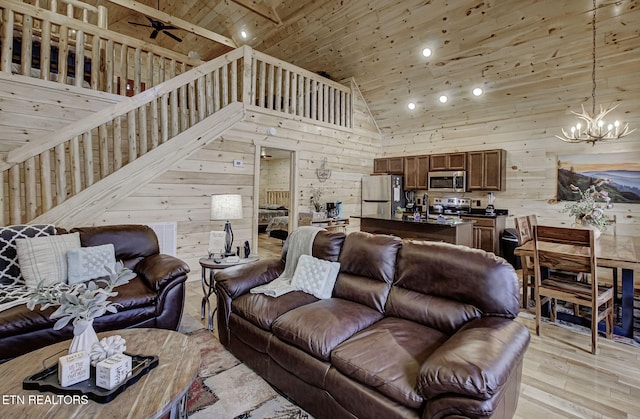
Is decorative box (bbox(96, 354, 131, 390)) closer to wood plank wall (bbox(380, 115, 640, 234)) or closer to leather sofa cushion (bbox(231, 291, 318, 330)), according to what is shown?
leather sofa cushion (bbox(231, 291, 318, 330))

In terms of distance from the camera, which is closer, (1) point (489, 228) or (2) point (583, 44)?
(2) point (583, 44)

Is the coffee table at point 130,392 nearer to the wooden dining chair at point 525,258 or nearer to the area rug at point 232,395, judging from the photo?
the area rug at point 232,395

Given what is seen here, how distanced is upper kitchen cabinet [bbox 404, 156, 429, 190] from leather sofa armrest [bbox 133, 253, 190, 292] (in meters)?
5.32

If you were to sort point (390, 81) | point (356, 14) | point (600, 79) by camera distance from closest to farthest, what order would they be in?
point (600, 79), point (356, 14), point (390, 81)

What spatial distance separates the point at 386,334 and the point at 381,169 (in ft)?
19.8

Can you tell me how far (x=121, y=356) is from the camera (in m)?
1.47

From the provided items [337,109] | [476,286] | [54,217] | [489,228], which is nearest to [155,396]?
[476,286]

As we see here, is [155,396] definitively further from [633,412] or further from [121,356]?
[633,412]

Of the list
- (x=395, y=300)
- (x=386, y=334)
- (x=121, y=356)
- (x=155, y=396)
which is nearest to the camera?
(x=155, y=396)

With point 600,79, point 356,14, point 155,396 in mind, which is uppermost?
point 356,14

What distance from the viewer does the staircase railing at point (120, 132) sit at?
11.0 ft

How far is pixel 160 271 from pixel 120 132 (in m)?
2.25

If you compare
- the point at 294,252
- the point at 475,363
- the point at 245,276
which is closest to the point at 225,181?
the point at 294,252

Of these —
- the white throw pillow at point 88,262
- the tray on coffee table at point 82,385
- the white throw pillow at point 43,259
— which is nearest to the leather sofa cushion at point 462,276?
the tray on coffee table at point 82,385
